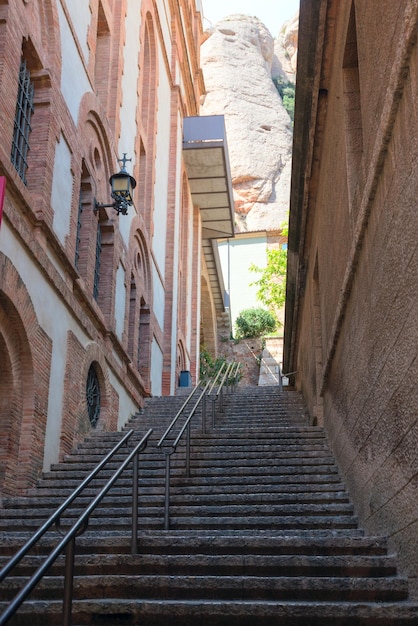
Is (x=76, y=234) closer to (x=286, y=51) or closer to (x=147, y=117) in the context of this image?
(x=147, y=117)

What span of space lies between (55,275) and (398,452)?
20.9 feet

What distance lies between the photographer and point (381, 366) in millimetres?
5395

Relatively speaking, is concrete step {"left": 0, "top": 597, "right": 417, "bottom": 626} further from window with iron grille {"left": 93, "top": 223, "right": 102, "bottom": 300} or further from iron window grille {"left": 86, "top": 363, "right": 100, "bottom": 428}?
window with iron grille {"left": 93, "top": 223, "right": 102, "bottom": 300}

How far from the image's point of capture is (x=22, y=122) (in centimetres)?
1013

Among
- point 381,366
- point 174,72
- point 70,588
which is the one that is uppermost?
point 174,72

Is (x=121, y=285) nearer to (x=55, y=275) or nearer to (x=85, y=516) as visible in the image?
(x=55, y=275)

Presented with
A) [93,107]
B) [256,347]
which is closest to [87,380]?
[93,107]

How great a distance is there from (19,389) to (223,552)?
4.29 m

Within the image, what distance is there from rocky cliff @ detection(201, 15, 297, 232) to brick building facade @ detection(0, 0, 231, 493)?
2685 cm

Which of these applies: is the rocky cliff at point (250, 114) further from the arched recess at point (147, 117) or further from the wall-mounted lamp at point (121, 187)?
the wall-mounted lamp at point (121, 187)

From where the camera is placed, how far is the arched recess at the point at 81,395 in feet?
34.7

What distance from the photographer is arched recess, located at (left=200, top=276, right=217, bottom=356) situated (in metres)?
36.9

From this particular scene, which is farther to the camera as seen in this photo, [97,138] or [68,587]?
[97,138]

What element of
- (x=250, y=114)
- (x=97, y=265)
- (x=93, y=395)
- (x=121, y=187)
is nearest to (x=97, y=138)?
(x=121, y=187)
